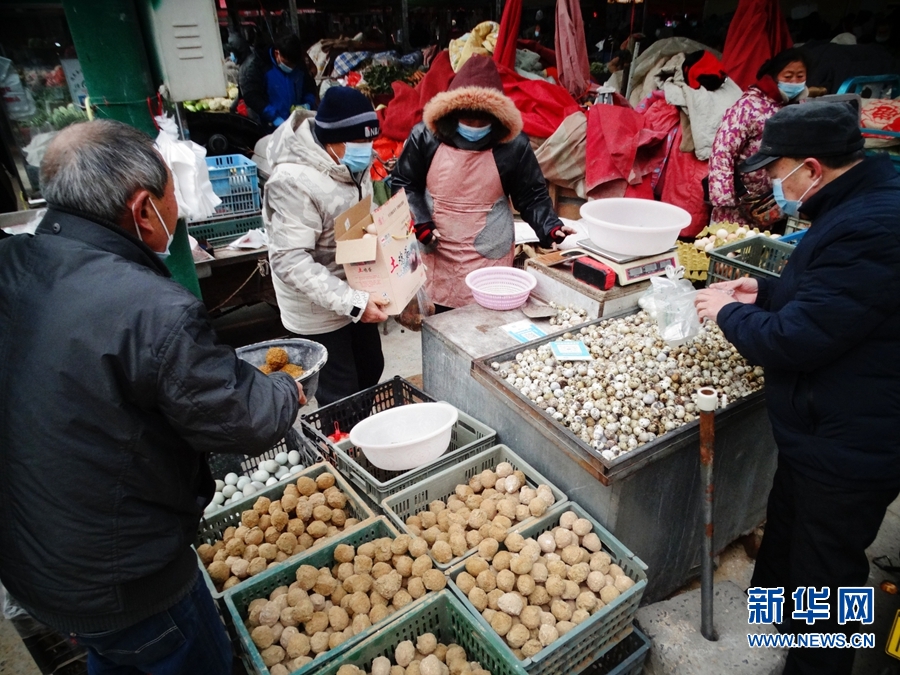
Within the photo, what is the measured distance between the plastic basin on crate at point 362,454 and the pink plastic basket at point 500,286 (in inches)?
25.9

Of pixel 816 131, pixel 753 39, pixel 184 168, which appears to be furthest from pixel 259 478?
pixel 753 39

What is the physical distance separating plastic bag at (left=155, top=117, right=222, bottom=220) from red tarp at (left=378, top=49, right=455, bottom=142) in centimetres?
368

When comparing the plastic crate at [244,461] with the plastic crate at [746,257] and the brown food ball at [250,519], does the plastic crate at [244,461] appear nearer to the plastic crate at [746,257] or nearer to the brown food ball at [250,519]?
the brown food ball at [250,519]

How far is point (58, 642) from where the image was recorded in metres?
1.99

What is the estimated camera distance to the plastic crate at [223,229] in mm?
4645

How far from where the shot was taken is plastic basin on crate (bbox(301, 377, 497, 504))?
7.41ft

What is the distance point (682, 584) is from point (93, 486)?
2507mm

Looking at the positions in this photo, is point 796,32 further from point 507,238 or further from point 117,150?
point 117,150

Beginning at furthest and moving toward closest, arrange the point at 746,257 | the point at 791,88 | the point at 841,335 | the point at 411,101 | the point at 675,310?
1. the point at 411,101
2. the point at 791,88
3. the point at 746,257
4. the point at 675,310
5. the point at 841,335

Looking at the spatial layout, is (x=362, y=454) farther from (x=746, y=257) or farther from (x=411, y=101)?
(x=411, y=101)

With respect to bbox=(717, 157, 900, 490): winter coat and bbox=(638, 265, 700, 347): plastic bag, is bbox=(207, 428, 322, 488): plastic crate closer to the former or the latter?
bbox=(638, 265, 700, 347): plastic bag

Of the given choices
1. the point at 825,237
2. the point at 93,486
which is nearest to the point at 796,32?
→ the point at 825,237

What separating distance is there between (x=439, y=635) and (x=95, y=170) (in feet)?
5.73

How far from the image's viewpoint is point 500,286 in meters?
3.23
